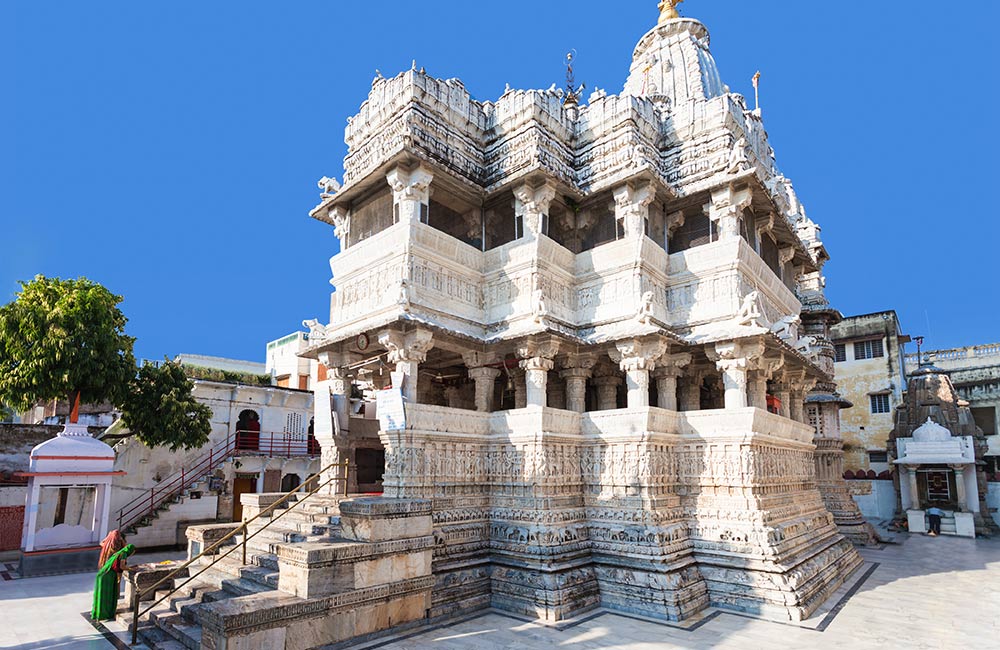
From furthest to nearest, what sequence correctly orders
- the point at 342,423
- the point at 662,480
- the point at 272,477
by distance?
the point at 272,477, the point at 342,423, the point at 662,480

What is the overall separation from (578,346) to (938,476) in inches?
929

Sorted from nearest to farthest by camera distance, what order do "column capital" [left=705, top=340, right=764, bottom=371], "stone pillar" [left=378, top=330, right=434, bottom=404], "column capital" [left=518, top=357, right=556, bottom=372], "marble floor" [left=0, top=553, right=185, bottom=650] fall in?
"marble floor" [left=0, top=553, right=185, bottom=650] → "stone pillar" [left=378, top=330, right=434, bottom=404] → "column capital" [left=705, top=340, right=764, bottom=371] → "column capital" [left=518, top=357, right=556, bottom=372]

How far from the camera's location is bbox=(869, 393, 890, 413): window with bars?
33.1m

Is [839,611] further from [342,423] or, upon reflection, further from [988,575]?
[342,423]

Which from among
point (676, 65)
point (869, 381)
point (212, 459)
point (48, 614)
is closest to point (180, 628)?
point (48, 614)

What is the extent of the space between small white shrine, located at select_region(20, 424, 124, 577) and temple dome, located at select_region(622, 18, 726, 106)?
1803 cm

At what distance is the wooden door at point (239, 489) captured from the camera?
68.7ft

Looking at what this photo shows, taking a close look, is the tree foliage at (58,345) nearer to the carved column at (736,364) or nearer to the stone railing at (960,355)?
the carved column at (736,364)

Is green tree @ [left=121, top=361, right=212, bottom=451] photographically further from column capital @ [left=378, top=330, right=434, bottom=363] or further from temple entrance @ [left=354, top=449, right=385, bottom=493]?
column capital @ [left=378, top=330, right=434, bottom=363]

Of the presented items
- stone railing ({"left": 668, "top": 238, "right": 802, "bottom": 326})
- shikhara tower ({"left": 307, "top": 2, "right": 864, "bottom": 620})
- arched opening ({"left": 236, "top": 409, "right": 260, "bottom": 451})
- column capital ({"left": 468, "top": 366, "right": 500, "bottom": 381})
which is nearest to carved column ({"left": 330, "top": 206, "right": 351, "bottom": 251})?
shikhara tower ({"left": 307, "top": 2, "right": 864, "bottom": 620})

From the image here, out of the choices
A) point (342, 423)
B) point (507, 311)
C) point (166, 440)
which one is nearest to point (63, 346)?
point (166, 440)

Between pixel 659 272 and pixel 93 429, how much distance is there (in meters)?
22.2

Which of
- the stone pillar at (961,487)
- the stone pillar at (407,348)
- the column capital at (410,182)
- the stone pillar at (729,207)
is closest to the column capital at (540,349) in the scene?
the stone pillar at (407,348)

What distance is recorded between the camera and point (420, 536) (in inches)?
389
